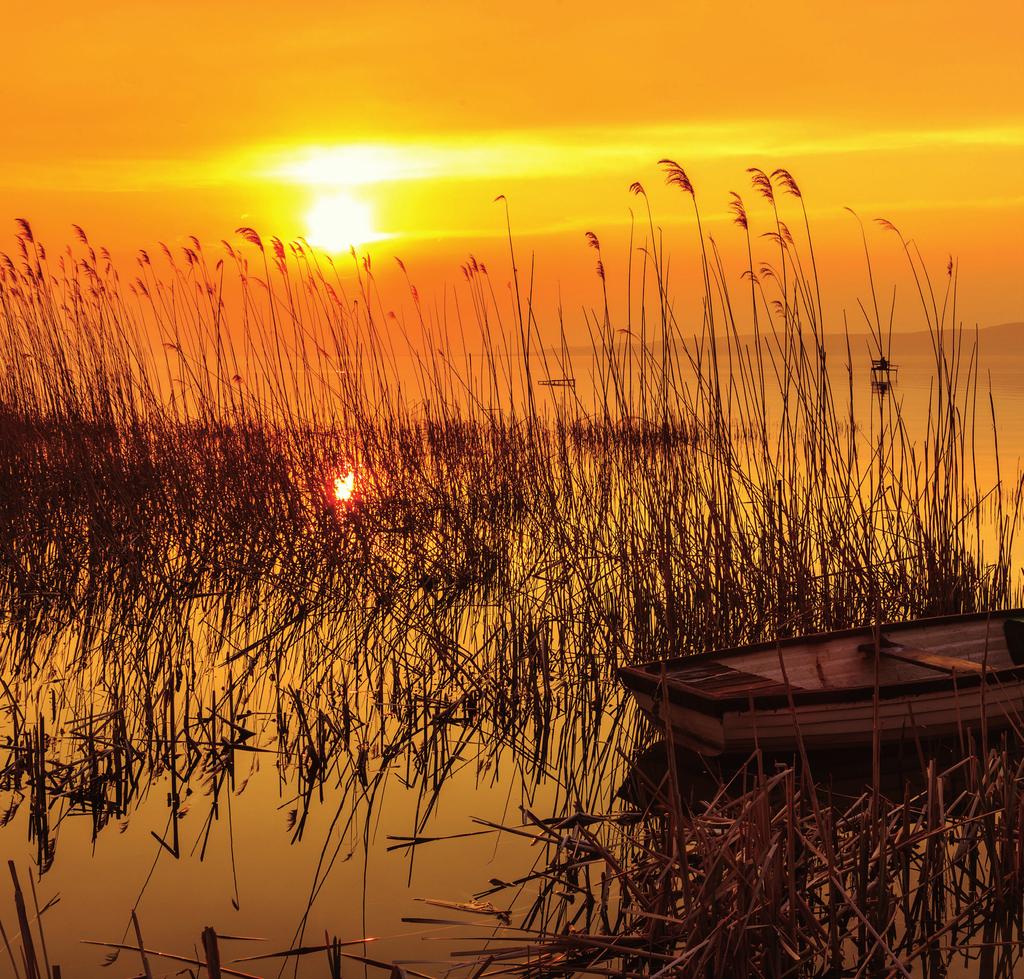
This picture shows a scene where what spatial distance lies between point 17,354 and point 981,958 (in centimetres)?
718

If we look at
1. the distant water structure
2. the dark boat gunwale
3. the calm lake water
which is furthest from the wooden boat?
the distant water structure

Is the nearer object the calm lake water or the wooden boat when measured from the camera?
the calm lake water

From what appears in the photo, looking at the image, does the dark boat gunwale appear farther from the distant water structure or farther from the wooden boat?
the distant water structure

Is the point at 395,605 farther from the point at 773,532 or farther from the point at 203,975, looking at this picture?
the point at 203,975

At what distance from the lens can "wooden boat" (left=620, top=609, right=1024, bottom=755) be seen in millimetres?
3605

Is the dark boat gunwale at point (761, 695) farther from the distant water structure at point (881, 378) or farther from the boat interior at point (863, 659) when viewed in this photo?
the distant water structure at point (881, 378)

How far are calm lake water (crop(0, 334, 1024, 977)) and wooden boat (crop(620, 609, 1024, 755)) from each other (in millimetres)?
383

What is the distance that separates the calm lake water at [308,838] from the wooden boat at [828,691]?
383 millimetres

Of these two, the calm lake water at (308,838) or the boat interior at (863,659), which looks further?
the boat interior at (863,659)

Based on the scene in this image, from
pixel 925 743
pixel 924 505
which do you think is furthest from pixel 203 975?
pixel 924 505

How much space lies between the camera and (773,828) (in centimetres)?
264

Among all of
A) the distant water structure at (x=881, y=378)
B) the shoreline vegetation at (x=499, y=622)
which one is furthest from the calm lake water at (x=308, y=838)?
the distant water structure at (x=881, y=378)

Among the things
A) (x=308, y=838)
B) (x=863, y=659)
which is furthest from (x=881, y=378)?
(x=308, y=838)

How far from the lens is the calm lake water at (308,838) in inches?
110
